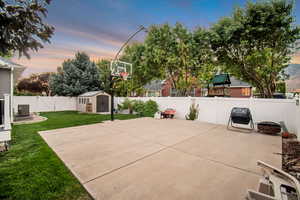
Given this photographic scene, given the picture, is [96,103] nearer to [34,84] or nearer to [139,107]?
[139,107]

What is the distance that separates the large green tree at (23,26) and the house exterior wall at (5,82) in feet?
23.8

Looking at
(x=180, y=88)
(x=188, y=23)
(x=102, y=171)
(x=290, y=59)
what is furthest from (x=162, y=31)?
(x=102, y=171)

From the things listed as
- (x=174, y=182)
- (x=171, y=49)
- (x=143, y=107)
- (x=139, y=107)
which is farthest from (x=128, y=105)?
(x=174, y=182)

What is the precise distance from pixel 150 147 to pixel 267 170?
8.68ft

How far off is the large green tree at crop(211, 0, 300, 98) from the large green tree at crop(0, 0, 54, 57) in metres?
9.92

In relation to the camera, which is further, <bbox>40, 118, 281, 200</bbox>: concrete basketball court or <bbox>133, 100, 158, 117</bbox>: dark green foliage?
<bbox>133, 100, 158, 117</bbox>: dark green foliage

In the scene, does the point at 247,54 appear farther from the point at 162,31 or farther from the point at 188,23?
the point at 162,31

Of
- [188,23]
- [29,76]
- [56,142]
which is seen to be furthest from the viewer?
[29,76]

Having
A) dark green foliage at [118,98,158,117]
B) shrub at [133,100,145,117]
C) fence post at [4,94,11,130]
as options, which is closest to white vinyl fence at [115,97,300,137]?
dark green foliage at [118,98,158,117]

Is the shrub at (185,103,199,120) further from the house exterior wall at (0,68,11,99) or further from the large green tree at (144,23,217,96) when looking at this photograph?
the house exterior wall at (0,68,11,99)

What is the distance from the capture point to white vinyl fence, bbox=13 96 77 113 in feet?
41.6

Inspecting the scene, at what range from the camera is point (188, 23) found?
11.1 meters

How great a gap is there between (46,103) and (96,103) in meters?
5.72

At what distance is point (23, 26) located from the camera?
1806 millimetres
